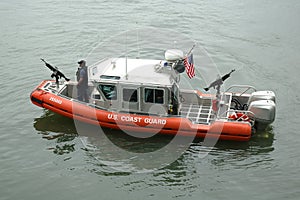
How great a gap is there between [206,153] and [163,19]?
38.3 ft

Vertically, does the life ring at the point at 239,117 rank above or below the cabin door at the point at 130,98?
below

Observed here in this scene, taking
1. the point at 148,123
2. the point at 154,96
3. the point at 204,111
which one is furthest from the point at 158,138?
the point at 204,111

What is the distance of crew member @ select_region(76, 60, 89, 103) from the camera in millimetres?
12234

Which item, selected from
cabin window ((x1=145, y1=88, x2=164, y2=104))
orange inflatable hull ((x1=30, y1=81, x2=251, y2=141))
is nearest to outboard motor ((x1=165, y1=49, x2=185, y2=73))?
cabin window ((x1=145, y1=88, x2=164, y2=104))

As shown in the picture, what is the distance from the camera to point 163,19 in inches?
859

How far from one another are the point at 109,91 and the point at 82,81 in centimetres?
99

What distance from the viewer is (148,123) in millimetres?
11688

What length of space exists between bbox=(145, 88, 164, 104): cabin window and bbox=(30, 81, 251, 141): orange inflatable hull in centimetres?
45

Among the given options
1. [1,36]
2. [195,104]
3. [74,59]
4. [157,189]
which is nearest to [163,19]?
[74,59]

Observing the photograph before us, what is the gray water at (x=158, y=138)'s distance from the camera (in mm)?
10461

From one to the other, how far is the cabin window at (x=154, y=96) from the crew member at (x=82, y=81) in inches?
76.5

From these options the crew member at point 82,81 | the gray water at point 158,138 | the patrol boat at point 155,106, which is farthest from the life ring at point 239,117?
the crew member at point 82,81

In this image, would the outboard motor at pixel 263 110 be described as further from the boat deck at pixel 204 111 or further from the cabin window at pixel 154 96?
the cabin window at pixel 154 96

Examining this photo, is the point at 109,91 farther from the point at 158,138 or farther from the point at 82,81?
the point at 158,138
